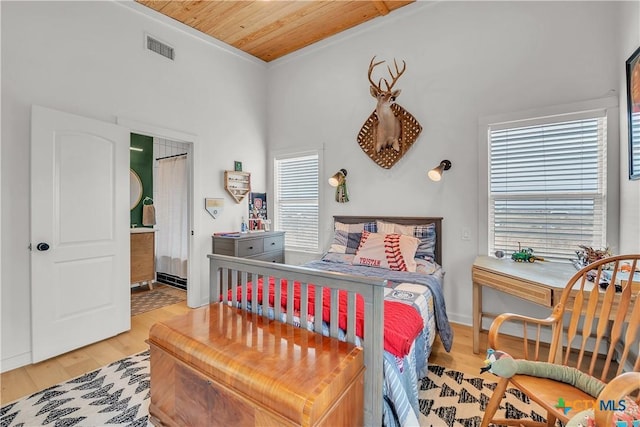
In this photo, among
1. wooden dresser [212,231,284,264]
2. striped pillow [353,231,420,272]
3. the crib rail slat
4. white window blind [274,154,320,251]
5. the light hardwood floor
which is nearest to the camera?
the crib rail slat

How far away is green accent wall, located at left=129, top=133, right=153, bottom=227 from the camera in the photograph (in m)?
4.78

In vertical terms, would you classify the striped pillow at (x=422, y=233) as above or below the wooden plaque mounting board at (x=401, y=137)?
below

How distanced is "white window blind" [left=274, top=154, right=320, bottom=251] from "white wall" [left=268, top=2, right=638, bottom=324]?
0.27 meters

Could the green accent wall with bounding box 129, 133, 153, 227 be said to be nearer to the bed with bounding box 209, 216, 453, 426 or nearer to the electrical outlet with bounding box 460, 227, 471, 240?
the bed with bounding box 209, 216, 453, 426

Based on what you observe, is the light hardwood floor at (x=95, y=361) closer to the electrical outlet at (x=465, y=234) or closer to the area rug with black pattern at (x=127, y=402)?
the area rug with black pattern at (x=127, y=402)

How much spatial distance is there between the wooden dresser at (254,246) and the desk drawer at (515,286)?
8.45ft

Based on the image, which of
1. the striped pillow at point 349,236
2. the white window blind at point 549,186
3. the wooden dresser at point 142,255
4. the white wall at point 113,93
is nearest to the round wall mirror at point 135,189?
the wooden dresser at point 142,255

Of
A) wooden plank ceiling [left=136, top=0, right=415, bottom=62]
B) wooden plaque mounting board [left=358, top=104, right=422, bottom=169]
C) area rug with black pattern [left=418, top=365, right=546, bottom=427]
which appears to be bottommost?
area rug with black pattern [left=418, top=365, right=546, bottom=427]

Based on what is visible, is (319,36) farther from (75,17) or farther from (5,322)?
(5,322)

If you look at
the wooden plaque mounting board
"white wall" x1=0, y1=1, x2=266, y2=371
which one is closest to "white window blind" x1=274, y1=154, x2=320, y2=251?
"white wall" x1=0, y1=1, x2=266, y2=371

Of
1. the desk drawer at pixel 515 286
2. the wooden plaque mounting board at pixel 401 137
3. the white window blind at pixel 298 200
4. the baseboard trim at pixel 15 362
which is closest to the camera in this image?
the desk drawer at pixel 515 286

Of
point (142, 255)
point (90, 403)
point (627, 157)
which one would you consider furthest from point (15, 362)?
point (627, 157)

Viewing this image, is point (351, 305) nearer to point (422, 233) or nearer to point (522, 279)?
point (522, 279)

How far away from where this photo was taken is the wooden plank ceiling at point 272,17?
3150mm
